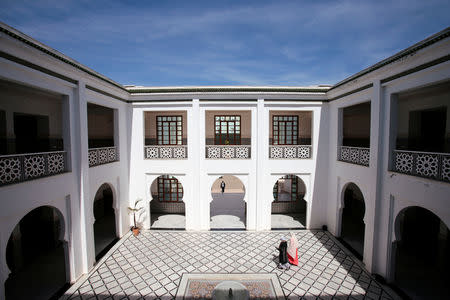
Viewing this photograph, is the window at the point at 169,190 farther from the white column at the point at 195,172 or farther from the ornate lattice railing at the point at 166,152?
the ornate lattice railing at the point at 166,152

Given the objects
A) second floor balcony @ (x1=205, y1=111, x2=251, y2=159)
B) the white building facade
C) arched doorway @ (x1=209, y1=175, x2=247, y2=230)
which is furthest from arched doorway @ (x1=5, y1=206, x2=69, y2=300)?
second floor balcony @ (x1=205, y1=111, x2=251, y2=159)

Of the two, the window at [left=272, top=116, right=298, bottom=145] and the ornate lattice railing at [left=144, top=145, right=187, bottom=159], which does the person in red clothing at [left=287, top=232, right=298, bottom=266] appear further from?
the ornate lattice railing at [left=144, top=145, right=187, bottom=159]

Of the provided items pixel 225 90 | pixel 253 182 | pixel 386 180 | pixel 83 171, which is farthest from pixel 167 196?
pixel 386 180

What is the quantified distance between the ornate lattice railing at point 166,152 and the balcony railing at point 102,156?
53.4 inches

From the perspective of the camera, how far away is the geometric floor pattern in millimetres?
5922

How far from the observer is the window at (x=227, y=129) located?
11305mm

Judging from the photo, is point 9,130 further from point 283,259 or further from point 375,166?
point 375,166

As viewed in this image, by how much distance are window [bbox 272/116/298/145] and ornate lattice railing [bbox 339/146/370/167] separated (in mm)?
2807

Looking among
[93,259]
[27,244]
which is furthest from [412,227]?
[27,244]

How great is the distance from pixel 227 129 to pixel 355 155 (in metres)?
6.02

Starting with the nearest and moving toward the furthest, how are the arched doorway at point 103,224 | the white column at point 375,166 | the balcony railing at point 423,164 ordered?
the balcony railing at point 423,164 < the white column at point 375,166 < the arched doorway at point 103,224

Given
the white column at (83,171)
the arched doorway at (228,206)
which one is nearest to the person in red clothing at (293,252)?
the arched doorway at (228,206)

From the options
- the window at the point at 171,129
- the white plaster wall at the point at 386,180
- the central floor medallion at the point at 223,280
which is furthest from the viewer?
the window at the point at 171,129

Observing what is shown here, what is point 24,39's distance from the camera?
15.2ft
